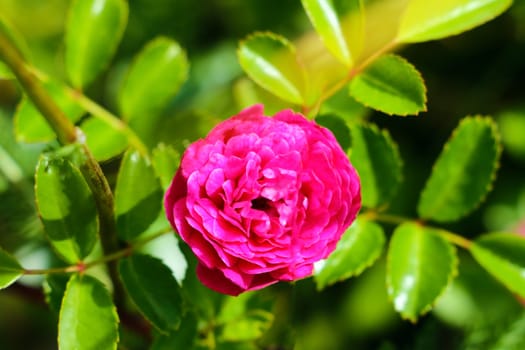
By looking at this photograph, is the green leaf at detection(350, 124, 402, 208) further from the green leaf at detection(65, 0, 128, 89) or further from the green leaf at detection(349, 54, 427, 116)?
the green leaf at detection(65, 0, 128, 89)

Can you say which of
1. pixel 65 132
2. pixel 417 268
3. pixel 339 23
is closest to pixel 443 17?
pixel 339 23

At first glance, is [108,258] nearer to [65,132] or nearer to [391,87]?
[65,132]

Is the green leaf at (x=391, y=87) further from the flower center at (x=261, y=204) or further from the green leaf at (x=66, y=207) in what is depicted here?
the green leaf at (x=66, y=207)

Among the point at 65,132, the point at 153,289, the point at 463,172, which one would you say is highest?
the point at 65,132

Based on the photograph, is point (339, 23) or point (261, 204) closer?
point (261, 204)

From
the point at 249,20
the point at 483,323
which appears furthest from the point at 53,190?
the point at 249,20

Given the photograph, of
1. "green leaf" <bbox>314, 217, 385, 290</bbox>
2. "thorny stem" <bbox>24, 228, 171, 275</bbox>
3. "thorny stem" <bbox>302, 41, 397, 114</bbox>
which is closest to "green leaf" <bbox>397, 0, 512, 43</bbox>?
"thorny stem" <bbox>302, 41, 397, 114</bbox>

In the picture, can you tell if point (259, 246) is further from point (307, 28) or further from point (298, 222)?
point (307, 28)
